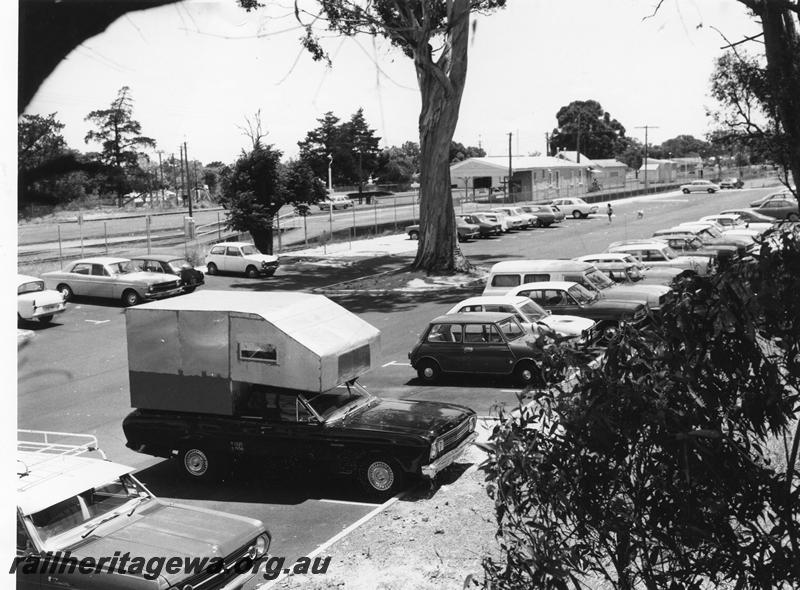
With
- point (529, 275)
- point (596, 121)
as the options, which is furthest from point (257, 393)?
point (596, 121)

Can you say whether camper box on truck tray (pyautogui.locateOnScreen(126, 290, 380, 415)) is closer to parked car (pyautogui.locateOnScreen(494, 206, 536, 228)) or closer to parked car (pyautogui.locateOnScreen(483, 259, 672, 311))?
parked car (pyautogui.locateOnScreen(483, 259, 672, 311))

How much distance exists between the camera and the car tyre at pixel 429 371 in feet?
46.5

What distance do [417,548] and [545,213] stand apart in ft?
105

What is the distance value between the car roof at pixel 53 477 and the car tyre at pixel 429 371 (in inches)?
297

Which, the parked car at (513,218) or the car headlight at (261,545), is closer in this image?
the car headlight at (261,545)

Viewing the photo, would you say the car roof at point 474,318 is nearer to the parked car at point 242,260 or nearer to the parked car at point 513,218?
the parked car at point 242,260

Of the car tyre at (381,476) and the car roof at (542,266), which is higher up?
the car roof at (542,266)

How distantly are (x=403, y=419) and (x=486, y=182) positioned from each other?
34.8 metres

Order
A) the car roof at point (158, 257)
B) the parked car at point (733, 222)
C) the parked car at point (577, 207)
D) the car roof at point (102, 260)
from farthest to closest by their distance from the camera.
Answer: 1. the parked car at point (577, 207)
2. the parked car at point (733, 222)
3. the car roof at point (158, 257)
4. the car roof at point (102, 260)

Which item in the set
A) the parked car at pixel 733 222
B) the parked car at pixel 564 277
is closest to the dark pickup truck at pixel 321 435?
the parked car at pixel 564 277

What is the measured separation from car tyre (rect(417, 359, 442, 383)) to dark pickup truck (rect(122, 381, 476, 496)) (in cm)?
393

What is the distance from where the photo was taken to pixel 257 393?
982 cm

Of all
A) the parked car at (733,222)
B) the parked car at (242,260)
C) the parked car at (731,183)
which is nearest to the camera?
the parked car at (242,260)

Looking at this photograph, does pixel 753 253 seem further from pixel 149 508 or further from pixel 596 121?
pixel 596 121
